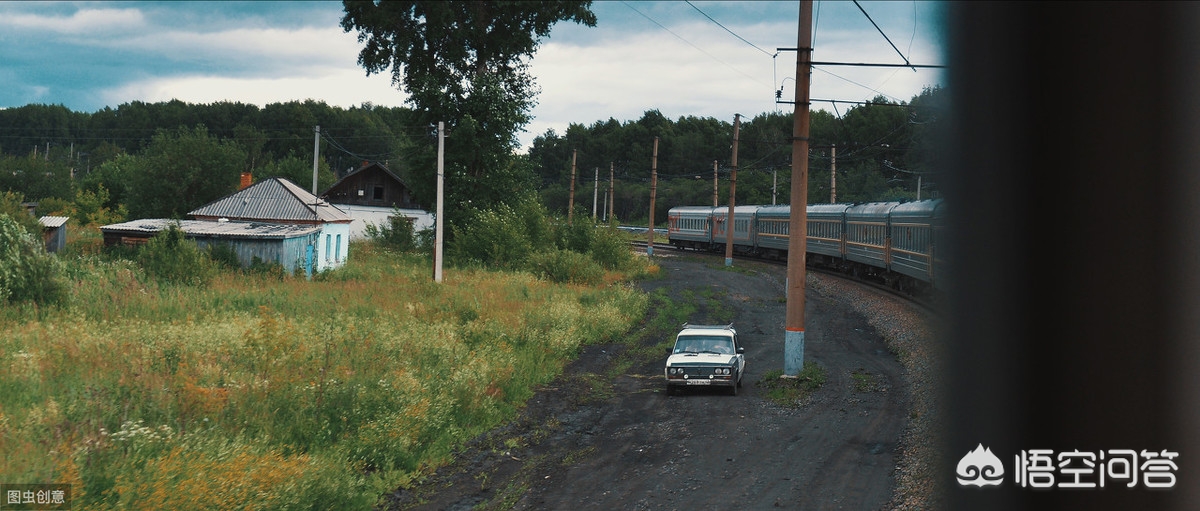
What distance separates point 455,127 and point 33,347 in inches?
1260

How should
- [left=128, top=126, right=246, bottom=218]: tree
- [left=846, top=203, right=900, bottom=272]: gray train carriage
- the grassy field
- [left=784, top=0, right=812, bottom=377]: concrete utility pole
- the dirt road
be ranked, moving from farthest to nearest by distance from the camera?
1. [left=128, top=126, right=246, bottom=218]: tree
2. [left=846, top=203, right=900, bottom=272]: gray train carriage
3. [left=784, top=0, right=812, bottom=377]: concrete utility pole
4. the dirt road
5. the grassy field

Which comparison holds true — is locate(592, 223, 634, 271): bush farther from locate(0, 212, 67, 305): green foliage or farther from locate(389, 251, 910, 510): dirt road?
locate(0, 212, 67, 305): green foliage

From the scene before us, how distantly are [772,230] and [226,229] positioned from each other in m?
29.4

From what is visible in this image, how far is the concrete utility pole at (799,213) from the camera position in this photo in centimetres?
1823

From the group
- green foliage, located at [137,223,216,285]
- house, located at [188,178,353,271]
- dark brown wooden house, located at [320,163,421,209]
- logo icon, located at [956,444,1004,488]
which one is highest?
dark brown wooden house, located at [320,163,421,209]

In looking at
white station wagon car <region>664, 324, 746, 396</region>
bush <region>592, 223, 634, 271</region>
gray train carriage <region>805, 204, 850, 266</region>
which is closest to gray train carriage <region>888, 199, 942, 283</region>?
gray train carriage <region>805, 204, 850, 266</region>

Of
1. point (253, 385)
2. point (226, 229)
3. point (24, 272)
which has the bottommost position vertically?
point (253, 385)

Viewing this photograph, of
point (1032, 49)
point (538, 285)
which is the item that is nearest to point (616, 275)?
point (538, 285)

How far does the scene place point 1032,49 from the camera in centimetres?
1061

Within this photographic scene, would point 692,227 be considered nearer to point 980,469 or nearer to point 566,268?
point 566,268

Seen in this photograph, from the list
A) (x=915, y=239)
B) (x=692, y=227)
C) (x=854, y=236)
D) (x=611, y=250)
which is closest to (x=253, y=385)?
(x=915, y=239)

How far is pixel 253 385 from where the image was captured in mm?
14391

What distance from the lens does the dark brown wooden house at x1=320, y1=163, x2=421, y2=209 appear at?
68.3m

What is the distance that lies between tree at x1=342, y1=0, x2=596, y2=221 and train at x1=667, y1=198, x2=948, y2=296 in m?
13.3
